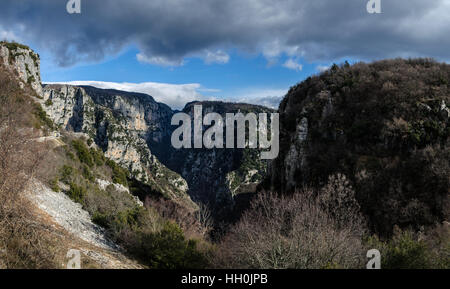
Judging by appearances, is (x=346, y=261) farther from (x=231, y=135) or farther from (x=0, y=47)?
(x=231, y=135)

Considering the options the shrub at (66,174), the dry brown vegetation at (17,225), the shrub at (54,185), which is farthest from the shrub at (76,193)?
the dry brown vegetation at (17,225)

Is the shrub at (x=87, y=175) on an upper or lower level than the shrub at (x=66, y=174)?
lower

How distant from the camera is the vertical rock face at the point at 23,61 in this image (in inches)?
1805

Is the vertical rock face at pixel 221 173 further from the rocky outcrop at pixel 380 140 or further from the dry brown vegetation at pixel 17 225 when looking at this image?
the dry brown vegetation at pixel 17 225

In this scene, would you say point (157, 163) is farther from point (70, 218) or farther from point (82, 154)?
point (70, 218)

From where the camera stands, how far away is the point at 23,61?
48.6 metres

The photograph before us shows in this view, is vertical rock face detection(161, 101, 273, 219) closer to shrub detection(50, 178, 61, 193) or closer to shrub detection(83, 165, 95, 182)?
shrub detection(83, 165, 95, 182)

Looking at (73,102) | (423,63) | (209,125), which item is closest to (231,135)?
(209,125)

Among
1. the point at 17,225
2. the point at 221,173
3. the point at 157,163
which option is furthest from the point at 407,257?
the point at 157,163

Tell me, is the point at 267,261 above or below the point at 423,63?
below

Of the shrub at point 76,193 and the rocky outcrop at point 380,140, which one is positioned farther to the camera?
the rocky outcrop at point 380,140
